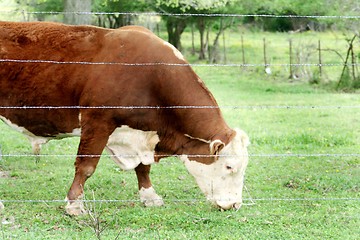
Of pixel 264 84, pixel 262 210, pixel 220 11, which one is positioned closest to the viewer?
pixel 262 210

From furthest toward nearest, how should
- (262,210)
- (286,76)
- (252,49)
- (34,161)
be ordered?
(252,49), (286,76), (34,161), (262,210)

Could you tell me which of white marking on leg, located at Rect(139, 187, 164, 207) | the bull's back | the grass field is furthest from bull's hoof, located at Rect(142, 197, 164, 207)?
the bull's back

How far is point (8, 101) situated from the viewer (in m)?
7.99

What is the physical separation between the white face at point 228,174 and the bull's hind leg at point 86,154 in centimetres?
111

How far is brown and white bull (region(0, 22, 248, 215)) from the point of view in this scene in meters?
7.75

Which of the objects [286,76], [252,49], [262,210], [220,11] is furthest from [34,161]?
[252,49]

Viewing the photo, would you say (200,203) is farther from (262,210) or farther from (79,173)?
(79,173)

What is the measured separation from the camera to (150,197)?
8344mm

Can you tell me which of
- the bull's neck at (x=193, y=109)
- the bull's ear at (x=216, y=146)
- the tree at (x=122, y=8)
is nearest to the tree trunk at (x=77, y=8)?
the bull's neck at (x=193, y=109)

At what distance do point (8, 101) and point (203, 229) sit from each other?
2718mm

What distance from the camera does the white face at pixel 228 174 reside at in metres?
7.77

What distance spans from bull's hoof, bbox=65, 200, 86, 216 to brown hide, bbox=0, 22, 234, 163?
57 cm

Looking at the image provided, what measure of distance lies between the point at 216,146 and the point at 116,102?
3.92 ft

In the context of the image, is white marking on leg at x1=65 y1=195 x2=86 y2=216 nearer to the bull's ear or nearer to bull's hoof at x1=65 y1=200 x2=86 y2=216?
bull's hoof at x1=65 y1=200 x2=86 y2=216
